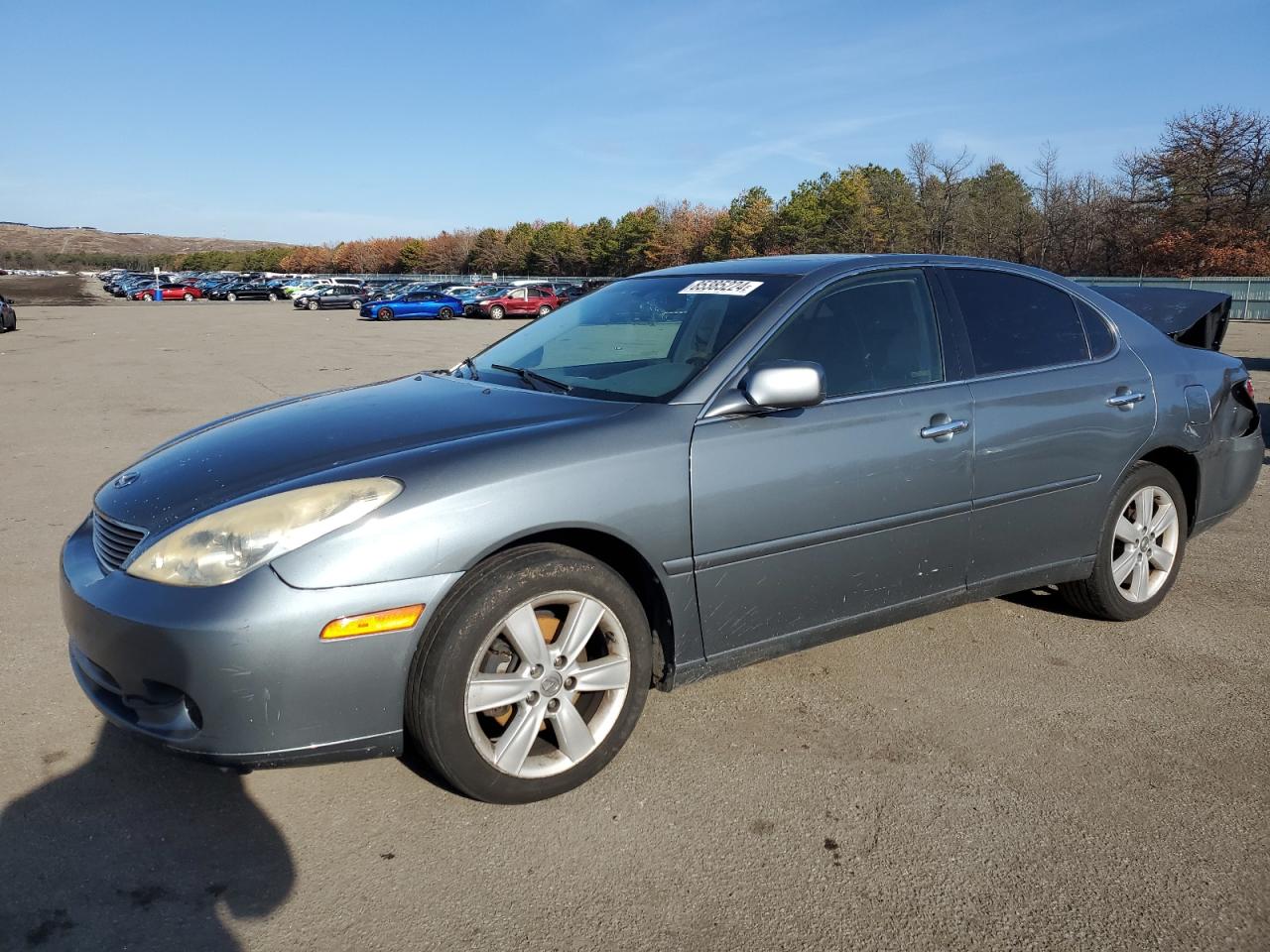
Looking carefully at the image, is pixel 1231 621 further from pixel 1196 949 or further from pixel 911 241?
pixel 911 241

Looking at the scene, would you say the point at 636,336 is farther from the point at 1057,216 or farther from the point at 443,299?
the point at 1057,216

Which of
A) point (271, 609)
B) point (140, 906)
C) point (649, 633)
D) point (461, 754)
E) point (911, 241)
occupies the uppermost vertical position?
point (911, 241)

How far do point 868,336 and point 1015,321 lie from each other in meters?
0.83

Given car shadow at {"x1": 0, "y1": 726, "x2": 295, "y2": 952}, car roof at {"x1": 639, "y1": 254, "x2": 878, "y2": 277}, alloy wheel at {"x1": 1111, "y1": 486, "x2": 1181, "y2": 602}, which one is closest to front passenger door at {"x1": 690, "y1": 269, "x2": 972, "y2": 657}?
car roof at {"x1": 639, "y1": 254, "x2": 878, "y2": 277}

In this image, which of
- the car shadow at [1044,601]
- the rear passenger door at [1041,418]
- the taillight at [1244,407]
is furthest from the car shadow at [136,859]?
the taillight at [1244,407]

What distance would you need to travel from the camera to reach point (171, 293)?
62.8m

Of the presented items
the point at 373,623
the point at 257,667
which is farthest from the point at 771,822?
the point at 257,667

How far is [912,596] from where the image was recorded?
143 inches

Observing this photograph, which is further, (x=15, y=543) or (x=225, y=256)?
(x=225, y=256)

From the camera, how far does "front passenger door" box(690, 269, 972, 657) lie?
123 inches

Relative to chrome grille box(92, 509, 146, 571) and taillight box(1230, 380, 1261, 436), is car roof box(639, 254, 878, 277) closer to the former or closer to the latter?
taillight box(1230, 380, 1261, 436)

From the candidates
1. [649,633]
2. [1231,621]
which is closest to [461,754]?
[649,633]

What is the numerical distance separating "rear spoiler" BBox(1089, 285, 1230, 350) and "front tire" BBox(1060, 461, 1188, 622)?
938mm

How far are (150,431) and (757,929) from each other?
9117 mm
